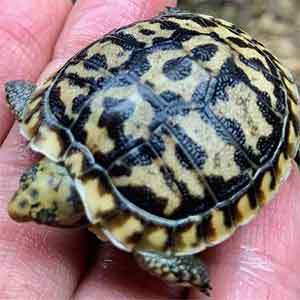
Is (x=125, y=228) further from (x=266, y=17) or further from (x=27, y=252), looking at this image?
(x=266, y=17)

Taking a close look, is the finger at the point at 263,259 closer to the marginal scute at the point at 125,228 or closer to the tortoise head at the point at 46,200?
the marginal scute at the point at 125,228

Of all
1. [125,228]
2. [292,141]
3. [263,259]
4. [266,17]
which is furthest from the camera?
[266,17]

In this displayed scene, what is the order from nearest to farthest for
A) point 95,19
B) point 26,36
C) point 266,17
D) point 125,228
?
point 125,228 < point 26,36 < point 95,19 < point 266,17

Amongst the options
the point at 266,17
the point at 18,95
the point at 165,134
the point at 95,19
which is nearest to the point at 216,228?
the point at 165,134

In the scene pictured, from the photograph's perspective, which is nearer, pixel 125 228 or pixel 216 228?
pixel 125 228

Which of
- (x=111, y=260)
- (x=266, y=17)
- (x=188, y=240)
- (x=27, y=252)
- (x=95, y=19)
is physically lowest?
(x=266, y=17)

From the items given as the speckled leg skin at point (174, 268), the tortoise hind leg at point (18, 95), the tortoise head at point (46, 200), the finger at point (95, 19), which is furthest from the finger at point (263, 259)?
the finger at point (95, 19)

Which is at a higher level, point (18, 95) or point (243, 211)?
point (18, 95)
